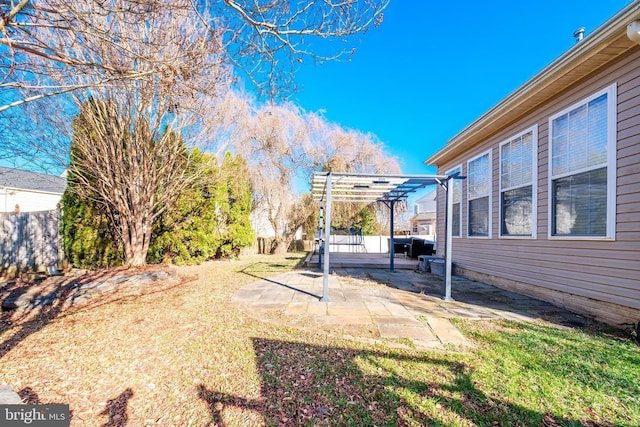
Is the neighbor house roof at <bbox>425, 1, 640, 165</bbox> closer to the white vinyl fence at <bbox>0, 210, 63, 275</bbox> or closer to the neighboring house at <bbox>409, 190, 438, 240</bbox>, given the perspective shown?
the white vinyl fence at <bbox>0, 210, 63, 275</bbox>

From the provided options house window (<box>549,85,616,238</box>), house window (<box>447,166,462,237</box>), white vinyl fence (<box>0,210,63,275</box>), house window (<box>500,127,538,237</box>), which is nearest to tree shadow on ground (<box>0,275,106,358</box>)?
white vinyl fence (<box>0,210,63,275</box>)

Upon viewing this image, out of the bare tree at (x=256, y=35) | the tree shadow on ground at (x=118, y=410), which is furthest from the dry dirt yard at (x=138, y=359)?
the bare tree at (x=256, y=35)

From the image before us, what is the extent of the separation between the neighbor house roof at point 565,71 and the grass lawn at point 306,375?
325 cm

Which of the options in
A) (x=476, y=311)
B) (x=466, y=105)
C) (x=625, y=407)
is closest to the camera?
(x=625, y=407)

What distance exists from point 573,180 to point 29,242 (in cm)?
1069

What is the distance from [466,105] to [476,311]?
477 inches

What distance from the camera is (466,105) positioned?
500 inches

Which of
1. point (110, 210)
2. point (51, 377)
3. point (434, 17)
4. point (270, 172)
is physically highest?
point (434, 17)

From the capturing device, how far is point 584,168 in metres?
3.58

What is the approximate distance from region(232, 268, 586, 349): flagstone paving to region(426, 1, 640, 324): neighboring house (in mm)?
449

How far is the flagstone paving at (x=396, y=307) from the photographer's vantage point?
3.00 meters

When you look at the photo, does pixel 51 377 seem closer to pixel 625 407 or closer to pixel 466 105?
pixel 625 407

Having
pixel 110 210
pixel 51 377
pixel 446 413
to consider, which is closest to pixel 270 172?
pixel 110 210

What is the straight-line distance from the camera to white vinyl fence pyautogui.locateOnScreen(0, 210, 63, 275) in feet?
19.9
